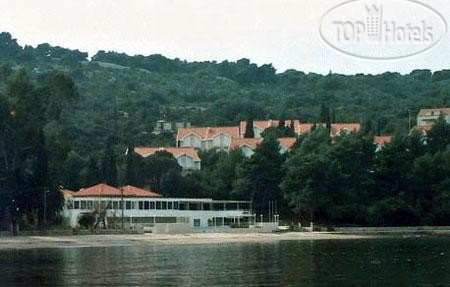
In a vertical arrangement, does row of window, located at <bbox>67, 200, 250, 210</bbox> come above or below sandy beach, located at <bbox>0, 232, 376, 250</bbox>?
above

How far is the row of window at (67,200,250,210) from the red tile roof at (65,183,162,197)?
0.82 m

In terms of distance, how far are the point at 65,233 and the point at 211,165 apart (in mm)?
40947

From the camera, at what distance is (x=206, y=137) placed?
148250mm

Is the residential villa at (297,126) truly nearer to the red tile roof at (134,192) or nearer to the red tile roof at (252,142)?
the red tile roof at (252,142)

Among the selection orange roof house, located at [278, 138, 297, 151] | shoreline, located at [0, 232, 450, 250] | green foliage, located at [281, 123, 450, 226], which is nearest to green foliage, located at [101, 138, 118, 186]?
shoreline, located at [0, 232, 450, 250]

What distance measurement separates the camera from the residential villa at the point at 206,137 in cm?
14762

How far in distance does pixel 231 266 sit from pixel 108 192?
4773cm

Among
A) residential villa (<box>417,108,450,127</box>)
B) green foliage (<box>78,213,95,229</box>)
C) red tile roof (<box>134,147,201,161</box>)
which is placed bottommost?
green foliage (<box>78,213,95,229</box>)

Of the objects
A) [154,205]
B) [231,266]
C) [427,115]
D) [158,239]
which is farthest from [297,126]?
[231,266]

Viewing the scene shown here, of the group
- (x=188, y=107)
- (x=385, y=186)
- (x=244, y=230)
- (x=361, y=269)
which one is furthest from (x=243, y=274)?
(x=188, y=107)

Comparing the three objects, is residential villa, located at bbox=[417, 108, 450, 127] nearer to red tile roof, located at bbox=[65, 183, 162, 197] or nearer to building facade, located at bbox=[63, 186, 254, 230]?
building facade, located at bbox=[63, 186, 254, 230]

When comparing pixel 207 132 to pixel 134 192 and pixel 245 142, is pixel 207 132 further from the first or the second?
pixel 134 192

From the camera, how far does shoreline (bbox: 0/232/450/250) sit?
268 ft

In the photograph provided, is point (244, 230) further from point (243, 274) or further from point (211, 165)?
point (243, 274)
